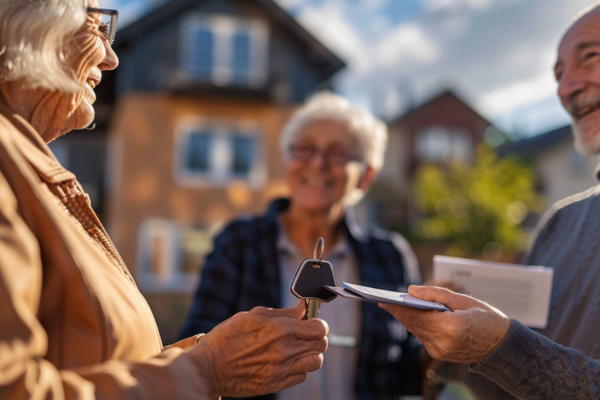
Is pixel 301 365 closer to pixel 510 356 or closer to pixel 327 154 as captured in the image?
pixel 510 356

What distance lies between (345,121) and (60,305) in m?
2.13

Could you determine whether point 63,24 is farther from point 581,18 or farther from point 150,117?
point 150,117

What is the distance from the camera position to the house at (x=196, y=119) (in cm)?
1285

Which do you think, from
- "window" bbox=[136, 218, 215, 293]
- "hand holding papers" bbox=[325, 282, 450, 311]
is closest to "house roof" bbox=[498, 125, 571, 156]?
"window" bbox=[136, 218, 215, 293]

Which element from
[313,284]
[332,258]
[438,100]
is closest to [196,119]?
[332,258]

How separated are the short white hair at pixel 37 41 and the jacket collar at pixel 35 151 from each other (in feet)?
0.26

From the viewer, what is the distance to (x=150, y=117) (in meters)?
13.0

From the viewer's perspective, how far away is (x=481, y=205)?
13906 millimetres

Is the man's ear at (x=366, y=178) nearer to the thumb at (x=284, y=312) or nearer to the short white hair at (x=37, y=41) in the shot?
the thumb at (x=284, y=312)

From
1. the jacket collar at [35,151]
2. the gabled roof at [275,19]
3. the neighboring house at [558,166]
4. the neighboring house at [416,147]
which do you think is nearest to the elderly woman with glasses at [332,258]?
the jacket collar at [35,151]

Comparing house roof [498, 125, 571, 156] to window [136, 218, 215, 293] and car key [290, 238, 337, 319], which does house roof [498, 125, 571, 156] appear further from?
car key [290, 238, 337, 319]

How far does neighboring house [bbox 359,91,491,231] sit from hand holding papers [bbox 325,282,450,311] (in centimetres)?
2157

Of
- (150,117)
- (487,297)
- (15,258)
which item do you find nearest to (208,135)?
(150,117)

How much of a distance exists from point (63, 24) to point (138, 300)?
0.64 m
